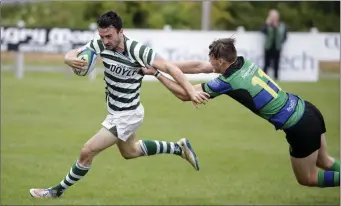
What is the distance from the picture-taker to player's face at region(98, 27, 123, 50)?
10883 millimetres

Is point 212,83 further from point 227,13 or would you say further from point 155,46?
point 227,13

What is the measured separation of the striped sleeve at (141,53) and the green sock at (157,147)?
1.64m

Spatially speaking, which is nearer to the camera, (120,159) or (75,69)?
(75,69)

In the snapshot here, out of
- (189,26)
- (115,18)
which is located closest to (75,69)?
(115,18)

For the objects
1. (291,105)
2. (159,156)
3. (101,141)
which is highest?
(291,105)

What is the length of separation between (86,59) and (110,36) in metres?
0.39

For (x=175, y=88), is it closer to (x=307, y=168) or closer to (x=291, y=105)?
(x=291, y=105)

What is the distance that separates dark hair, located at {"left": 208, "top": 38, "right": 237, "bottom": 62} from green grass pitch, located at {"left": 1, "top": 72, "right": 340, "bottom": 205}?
11.8 ft

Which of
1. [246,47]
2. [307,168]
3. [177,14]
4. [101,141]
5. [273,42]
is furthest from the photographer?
[177,14]

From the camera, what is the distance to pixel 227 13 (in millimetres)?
41031

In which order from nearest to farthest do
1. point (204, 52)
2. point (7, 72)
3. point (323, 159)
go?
1. point (323, 159)
2. point (204, 52)
3. point (7, 72)

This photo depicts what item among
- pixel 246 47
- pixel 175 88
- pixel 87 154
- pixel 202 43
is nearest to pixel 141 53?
pixel 175 88

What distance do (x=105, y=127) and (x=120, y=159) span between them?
5.71 m

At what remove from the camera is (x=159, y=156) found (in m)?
17.7
